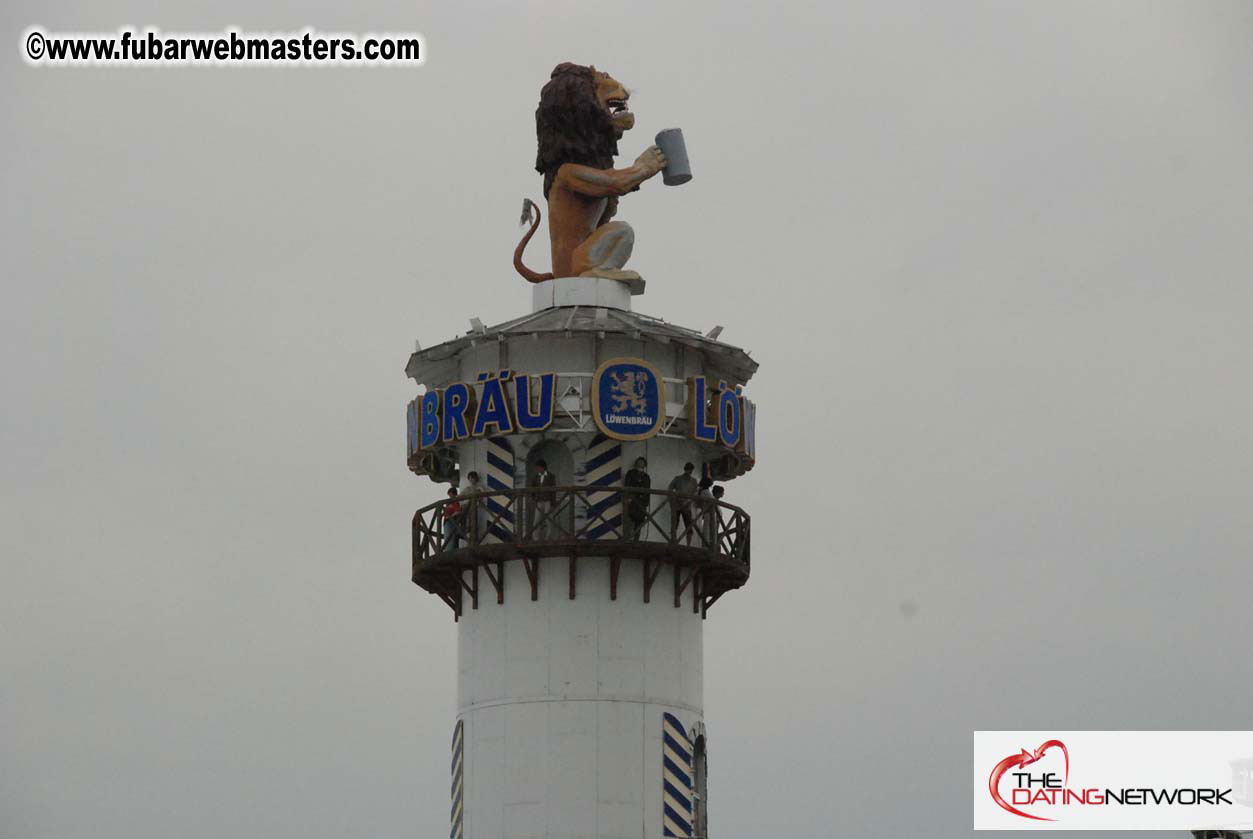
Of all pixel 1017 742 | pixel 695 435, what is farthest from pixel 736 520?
pixel 1017 742

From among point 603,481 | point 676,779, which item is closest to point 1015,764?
point 676,779

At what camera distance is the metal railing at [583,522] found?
330 feet

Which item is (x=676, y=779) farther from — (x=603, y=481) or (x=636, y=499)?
(x=603, y=481)

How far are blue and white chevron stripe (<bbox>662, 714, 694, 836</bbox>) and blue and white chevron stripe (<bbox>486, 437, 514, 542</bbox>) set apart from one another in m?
7.12

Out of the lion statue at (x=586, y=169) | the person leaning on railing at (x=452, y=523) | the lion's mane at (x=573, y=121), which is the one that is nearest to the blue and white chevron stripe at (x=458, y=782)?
the person leaning on railing at (x=452, y=523)

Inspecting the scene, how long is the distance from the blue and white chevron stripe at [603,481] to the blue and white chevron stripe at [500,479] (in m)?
2.27

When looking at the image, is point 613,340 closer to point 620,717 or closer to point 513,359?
point 513,359

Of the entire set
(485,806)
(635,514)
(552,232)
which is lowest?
(485,806)

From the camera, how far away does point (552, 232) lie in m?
106

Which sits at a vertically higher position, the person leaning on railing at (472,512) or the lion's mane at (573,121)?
the lion's mane at (573,121)

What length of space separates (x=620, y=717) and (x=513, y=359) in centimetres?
1103

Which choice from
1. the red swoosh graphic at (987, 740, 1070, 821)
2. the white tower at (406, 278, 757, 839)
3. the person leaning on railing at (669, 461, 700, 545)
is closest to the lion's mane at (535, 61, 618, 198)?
the white tower at (406, 278, 757, 839)

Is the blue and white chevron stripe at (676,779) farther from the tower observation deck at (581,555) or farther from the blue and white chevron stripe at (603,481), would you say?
the blue and white chevron stripe at (603,481)

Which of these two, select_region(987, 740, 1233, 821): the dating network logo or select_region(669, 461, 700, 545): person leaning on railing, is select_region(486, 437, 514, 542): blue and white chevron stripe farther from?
select_region(987, 740, 1233, 821): the dating network logo
